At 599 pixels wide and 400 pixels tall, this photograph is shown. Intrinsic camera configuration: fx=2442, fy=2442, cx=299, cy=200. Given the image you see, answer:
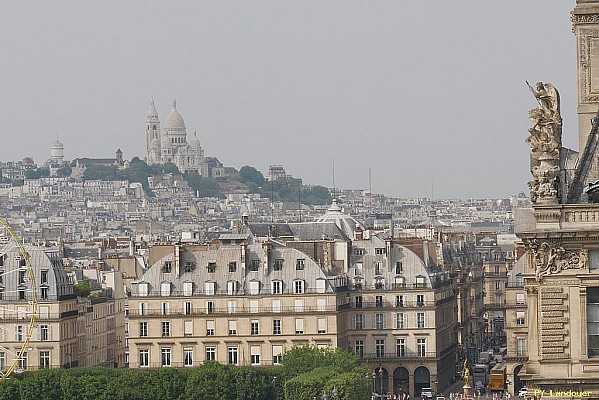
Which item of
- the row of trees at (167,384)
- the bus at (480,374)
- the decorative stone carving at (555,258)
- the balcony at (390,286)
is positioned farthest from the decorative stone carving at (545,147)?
the bus at (480,374)

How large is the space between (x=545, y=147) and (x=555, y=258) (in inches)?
60.0

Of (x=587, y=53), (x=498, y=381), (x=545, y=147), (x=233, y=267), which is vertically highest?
(x=587, y=53)

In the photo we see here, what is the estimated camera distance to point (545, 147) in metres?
33.4

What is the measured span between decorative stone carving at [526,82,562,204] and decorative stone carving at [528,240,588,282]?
621 millimetres

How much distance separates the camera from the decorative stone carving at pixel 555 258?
3338 cm

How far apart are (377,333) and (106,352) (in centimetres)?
1741

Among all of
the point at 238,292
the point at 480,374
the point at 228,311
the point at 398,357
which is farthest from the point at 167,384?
the point at 480,374

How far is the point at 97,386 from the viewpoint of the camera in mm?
90938

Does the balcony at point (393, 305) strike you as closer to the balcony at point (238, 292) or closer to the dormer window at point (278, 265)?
the balcony at point (238, 292)

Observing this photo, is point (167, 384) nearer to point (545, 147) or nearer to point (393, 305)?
point (393, 305)

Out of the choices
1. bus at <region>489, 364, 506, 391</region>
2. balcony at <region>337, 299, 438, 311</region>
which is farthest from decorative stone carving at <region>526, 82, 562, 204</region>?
balcony at <region>337, 299, 438, 311</region>

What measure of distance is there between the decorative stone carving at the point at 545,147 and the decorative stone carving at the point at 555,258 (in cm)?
62

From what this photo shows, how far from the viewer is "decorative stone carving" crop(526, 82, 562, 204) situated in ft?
109

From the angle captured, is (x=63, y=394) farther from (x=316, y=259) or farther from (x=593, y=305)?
(x=593, y=305)
